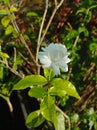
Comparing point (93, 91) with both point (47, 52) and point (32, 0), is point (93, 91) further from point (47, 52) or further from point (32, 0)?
point (47, 52)

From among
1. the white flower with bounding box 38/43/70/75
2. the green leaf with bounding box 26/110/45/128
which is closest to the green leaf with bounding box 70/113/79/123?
the green leaf with bounding box 26/110/45/128

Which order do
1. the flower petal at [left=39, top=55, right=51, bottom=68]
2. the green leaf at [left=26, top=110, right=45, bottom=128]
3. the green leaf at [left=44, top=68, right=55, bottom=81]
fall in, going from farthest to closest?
1. the green leaf at [left=26, top=110, right=45, bottom=128]
2. the green leaf at [left=44, top=68, right=55, bottom=81]
3. the flower petal at [left=39, top=55, right=51, bottom=68]

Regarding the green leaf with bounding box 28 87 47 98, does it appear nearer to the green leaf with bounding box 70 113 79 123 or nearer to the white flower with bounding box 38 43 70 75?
the white flower with bounding box 38 43 70 75

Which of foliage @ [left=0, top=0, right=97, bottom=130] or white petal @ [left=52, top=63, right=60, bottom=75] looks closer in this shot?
white petal @ [left=52, top=63, right=60, bottom=75]

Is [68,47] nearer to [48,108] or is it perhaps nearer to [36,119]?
[36,119]

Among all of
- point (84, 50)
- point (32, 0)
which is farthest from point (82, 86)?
point (32, 0)

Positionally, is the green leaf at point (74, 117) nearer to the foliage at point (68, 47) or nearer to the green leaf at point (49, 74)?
the foliage at point (68, 47)

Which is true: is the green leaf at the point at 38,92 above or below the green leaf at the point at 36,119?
above

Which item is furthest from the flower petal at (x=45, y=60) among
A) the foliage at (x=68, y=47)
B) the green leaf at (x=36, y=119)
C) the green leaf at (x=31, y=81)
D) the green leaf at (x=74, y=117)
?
the green leaf at (x=74, y=117)

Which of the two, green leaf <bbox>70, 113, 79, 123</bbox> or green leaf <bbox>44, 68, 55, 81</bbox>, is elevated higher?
green leaf <bbox>44, 68, 55, 81</bbox>

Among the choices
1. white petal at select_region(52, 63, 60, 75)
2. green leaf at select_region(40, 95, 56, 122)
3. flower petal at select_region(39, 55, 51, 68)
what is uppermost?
flower petal at select_region(39, 55, 51, 68)
